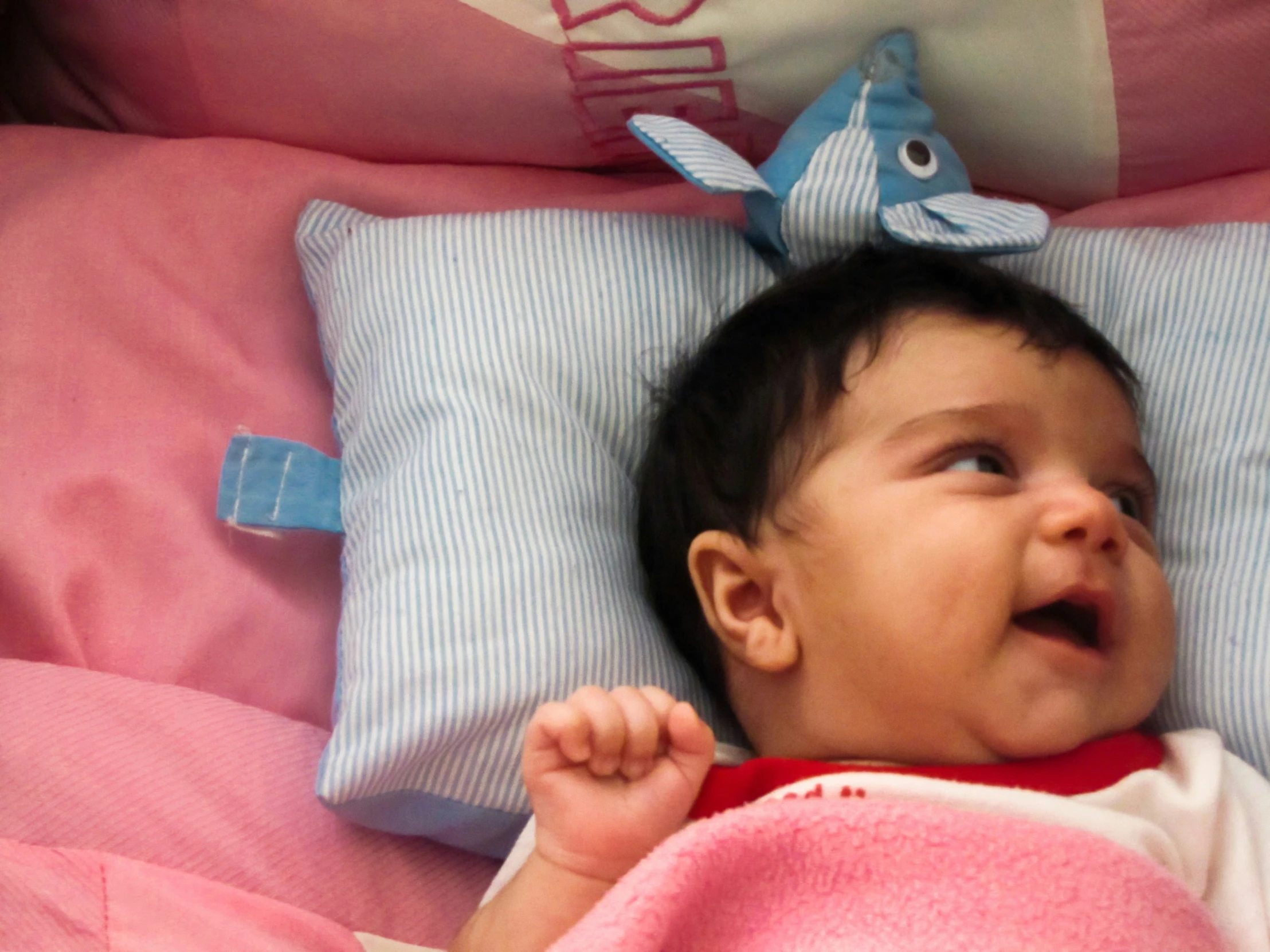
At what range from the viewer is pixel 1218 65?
106 centimetres

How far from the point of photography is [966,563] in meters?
0.76

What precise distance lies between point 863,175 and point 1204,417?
0.33m

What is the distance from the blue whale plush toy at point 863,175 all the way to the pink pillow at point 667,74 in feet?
0.21

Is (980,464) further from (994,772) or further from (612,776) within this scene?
(612,776)

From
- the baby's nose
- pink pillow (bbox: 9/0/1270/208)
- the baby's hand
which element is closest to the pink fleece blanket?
the baby's hand

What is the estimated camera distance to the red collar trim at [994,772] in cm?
78

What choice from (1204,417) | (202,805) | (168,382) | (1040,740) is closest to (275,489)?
(168,382)

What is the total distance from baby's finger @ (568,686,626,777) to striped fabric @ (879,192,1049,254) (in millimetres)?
450

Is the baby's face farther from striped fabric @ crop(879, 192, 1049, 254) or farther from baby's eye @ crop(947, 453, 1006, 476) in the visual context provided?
striped fabric @ crop(879, 192, 1049, 254)

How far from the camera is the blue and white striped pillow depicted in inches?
34.4

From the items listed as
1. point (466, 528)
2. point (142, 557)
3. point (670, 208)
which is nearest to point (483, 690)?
point (466, 528)

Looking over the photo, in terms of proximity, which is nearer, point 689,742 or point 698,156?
point 689,742

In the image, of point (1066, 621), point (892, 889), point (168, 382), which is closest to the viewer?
point (892, 889)

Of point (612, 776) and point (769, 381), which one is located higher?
point (769, 381)
